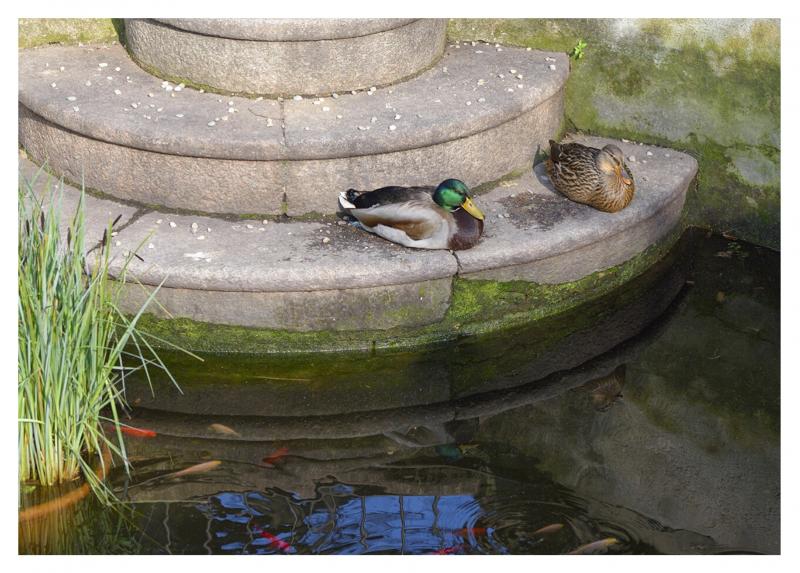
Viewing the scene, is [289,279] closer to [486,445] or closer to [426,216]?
[426,216]

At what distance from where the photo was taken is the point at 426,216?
193 inches

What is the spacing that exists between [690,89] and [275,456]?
316 cm

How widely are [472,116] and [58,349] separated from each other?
2464 mm

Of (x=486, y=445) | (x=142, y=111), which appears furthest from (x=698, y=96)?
(x=142, y=111)

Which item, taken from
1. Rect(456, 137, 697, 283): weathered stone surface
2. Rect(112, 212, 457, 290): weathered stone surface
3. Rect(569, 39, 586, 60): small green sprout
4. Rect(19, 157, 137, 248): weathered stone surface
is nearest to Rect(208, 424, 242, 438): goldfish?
Rect(112, 212, 457, 290): weathered stone surface

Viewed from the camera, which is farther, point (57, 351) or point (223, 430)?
point (223, 430)

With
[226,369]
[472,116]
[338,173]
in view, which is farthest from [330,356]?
[472,116]

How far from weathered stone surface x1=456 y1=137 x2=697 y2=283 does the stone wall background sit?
234 millimetres

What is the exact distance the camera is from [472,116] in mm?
5336

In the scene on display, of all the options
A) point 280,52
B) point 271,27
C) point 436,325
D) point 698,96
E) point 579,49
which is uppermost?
point 271,27

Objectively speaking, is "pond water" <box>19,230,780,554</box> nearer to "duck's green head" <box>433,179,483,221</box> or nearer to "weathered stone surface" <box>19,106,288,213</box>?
"duck's green head" <box>433,179,483,221</box>

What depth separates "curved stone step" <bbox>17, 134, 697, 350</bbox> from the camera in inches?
189

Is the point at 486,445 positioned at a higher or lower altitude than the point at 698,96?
lower

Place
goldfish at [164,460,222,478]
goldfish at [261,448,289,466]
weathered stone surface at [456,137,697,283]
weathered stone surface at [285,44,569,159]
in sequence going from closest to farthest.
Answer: goldfish at [164,460,222,478] → goldfish at [261,448,289,466] → weathered stone surface at [456,137,697,283] → weathered stone surface at [285,44,569,159]
